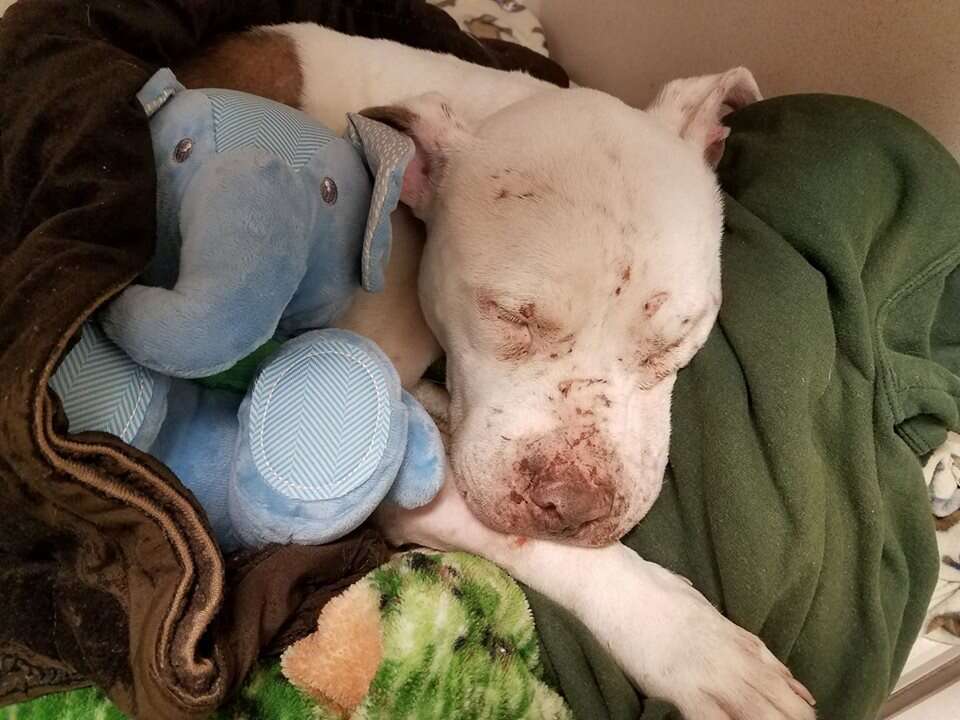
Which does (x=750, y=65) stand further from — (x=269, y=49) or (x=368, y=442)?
(x=368, y=442)

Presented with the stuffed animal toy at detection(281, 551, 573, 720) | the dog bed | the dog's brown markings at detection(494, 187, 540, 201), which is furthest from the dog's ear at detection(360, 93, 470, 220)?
the stuffed animal toy at detection(281, 551, 573, 720)

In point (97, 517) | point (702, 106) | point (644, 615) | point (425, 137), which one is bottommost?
point (644, 615)

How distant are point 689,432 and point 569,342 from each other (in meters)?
0.21

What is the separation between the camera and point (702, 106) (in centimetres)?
137

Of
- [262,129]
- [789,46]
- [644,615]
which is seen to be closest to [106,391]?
[262,129]

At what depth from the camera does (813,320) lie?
114 cm

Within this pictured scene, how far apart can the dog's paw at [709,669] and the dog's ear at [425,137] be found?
25.6 inches

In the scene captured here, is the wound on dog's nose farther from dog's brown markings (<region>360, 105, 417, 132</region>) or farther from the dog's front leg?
dog's brown markings (<region>360, 105, 417, 132</region>)

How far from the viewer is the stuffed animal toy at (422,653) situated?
2.69 feet

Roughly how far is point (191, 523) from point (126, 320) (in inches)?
7.6

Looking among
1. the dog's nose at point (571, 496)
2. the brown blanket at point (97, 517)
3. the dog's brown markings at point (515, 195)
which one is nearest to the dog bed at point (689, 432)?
the brown blanket at point (97, 517)

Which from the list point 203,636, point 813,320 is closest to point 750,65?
point 813,320

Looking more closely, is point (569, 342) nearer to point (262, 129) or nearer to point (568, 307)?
point (568, 307)

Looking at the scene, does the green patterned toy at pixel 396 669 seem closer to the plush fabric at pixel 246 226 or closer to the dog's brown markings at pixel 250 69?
the plush fabric at pixel 246 226
